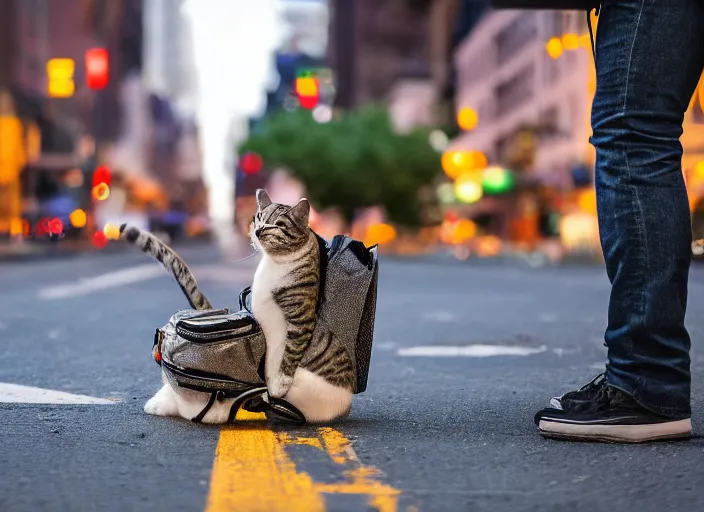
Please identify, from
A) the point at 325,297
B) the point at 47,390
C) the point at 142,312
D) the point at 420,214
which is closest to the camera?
the point at 325,297

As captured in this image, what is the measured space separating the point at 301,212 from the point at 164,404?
0.77 m

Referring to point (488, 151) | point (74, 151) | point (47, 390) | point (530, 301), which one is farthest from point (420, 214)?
point (47, 390)

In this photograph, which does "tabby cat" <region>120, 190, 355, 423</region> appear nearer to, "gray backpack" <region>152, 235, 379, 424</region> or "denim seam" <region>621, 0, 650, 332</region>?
"gray backpack" <region>152, 235, 379, 424</region>

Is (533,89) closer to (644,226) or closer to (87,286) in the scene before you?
(87,286)

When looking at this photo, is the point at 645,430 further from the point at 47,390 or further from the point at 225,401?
the point at 47,390

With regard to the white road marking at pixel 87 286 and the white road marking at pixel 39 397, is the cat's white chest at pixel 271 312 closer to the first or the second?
the white road marking at pixel 39 397

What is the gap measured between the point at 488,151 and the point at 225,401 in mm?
65084

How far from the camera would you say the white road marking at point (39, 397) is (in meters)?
4.05

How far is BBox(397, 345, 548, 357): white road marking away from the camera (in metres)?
6.14

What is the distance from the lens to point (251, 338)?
11.0 feet

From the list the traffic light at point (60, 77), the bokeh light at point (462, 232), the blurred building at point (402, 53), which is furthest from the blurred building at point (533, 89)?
the traffic light at point (60, 77)

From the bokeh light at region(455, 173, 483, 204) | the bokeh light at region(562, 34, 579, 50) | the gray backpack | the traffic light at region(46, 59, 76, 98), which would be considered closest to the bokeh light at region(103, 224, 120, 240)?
the gray backpack

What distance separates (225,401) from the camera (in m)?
3.44

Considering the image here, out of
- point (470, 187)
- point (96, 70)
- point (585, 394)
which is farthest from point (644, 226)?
point (470, 187)
